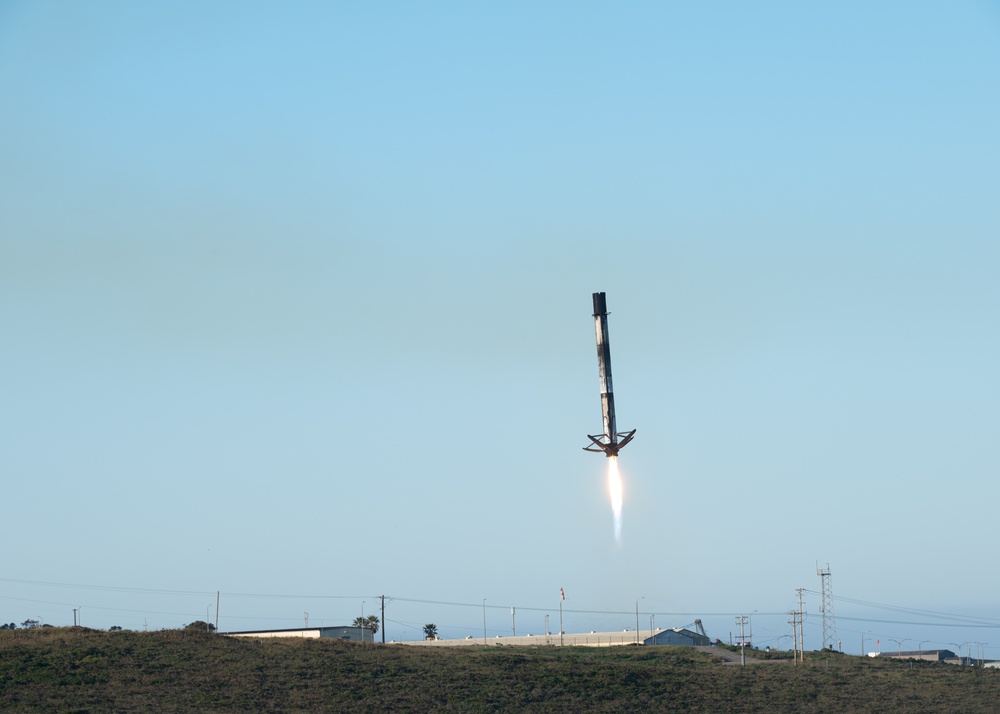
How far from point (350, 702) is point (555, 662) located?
2682 centimetres

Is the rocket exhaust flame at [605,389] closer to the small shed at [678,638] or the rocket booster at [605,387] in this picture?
the rocket booster at [605,387]

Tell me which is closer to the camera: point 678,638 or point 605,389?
point 605,389

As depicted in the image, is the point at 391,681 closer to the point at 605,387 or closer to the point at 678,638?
the point at 605,387

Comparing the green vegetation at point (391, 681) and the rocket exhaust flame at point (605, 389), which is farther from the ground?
the rocket exhaust flame at point (605, 389)

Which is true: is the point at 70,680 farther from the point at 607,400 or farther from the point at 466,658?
the point at 607,400

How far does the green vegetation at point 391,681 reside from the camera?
103500 mm

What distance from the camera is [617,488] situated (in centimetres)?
9700

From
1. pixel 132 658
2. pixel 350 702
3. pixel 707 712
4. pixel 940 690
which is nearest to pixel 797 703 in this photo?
pixel 707 712

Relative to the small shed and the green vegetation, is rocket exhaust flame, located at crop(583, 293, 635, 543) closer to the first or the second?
the green vegetation

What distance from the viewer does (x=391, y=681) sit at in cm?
11338

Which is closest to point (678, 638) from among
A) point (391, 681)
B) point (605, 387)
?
point (391, 681)

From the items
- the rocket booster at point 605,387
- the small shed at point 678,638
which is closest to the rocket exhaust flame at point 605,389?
the rocket booster at point 605,387

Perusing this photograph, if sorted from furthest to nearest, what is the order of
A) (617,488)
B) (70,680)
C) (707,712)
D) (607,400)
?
(707,712) < (70,680) < (617,488) < (607,400)

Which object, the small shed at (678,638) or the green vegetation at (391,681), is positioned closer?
the green vegetation at (391,681)
